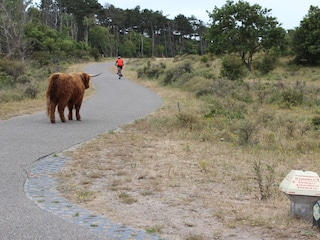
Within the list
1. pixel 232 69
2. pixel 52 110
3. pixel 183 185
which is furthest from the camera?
pixel 232 69

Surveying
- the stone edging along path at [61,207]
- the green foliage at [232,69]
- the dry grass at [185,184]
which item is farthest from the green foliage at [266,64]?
the stone edging along path at [61,207]

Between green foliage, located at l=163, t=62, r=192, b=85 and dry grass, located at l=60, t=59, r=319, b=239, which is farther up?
green foliage, located at l=163, t=62, r=192, b=85

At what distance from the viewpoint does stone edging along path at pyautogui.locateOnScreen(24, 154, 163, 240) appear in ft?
14.7

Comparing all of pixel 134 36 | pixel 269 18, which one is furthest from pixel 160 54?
pixel 269 18

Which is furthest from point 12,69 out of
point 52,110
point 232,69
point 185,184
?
point 185,184

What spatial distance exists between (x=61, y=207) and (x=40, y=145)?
401 centimetres

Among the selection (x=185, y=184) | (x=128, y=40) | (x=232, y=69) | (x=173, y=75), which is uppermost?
(x=128, y=40)

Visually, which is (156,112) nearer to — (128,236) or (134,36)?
(128,236)

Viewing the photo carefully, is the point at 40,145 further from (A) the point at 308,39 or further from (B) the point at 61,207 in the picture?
(A) the point at 308,39

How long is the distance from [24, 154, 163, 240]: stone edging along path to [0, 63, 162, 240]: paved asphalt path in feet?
0.35

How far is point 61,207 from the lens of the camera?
5.22 meters

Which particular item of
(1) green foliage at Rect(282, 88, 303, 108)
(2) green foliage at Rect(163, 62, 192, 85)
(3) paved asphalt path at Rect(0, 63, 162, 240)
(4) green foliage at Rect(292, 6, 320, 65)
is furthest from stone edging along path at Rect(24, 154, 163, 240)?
(4) green foliage at Rect(292, 6, 320, 65)

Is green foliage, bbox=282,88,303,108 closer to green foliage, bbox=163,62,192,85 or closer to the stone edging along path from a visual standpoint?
green foliage, bbox=163,62,192,85

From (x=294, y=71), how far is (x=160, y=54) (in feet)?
214
